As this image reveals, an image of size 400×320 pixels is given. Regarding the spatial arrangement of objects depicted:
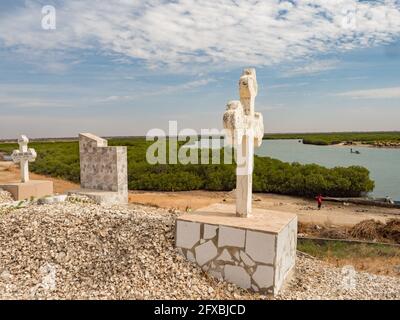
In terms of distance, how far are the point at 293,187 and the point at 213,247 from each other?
55.5 ft

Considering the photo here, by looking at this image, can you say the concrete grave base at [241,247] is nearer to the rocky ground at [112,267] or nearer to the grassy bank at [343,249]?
the rocky ground at [112,267]

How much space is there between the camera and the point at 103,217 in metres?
6.63

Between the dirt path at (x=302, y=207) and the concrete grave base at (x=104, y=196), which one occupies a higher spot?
the concrete grave base at (x=104, y=196)

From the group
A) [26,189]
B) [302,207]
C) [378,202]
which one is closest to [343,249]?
[302,207]

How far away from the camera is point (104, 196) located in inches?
402

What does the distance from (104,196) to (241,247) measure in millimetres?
5853

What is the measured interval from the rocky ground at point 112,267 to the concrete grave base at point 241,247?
0.52 feet

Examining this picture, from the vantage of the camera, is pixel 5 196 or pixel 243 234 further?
pixel 5 196

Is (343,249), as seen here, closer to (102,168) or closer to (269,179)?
(102,168)

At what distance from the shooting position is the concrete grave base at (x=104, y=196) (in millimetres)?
10094

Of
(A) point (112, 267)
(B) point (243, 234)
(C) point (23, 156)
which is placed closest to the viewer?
(B) point (243, 234)

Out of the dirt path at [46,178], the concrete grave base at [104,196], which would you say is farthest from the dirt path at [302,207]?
the concrete grave base at [104,196]

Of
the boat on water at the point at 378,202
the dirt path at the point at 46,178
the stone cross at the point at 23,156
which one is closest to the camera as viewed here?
the stone cross at the point at 23,156

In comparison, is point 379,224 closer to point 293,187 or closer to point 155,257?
point 155,257
